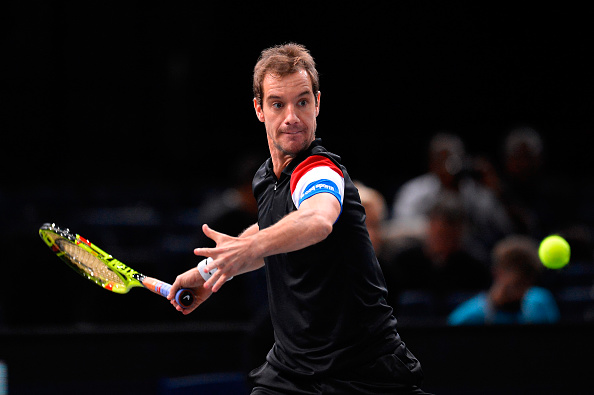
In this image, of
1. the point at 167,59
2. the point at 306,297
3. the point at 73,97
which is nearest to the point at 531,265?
the point at 306,297

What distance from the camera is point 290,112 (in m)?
2.97

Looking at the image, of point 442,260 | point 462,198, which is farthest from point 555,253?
point 462,198

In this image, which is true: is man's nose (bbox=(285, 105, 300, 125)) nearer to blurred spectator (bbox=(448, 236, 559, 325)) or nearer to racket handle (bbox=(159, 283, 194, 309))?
racket handle (bbox=(159, 283, 194, 309))

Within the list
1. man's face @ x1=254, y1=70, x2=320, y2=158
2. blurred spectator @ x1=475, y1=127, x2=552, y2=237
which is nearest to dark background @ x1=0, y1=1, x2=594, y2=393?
blurred spectator @ x1=475, y1=127, x2=552, y2=237

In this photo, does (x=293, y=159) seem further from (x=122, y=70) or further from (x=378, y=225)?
(x=122, y=70)

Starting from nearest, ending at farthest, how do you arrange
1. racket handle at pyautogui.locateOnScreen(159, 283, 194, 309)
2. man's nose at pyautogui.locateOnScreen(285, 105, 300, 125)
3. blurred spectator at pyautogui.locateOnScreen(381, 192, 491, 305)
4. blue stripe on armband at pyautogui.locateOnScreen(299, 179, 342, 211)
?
blue stripe on armband at pyautogui.locateOnScreen(299, 179, 342, 211) < man's nose at pyautogui.locateOnScreen(285, 105, 300, 125) < racket handle at pyautogui.locateOnScreen(159, 283, 194, 309) < blurred spectator at pyautogui.locateOnScreen(381, 192, 491, 305)

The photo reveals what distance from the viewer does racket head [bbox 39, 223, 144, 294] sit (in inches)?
136

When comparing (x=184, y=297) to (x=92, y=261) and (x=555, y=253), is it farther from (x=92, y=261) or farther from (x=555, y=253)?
(x=555, y=253)

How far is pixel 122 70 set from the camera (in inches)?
502

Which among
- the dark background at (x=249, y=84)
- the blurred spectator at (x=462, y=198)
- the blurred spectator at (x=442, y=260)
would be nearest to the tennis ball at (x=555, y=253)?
the blurred spectator at (x=442, y=260)

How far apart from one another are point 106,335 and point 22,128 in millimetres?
8362

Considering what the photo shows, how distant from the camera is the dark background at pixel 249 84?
12477mm

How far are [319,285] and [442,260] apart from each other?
144 inches

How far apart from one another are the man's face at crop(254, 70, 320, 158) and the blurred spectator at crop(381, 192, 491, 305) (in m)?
3.29
